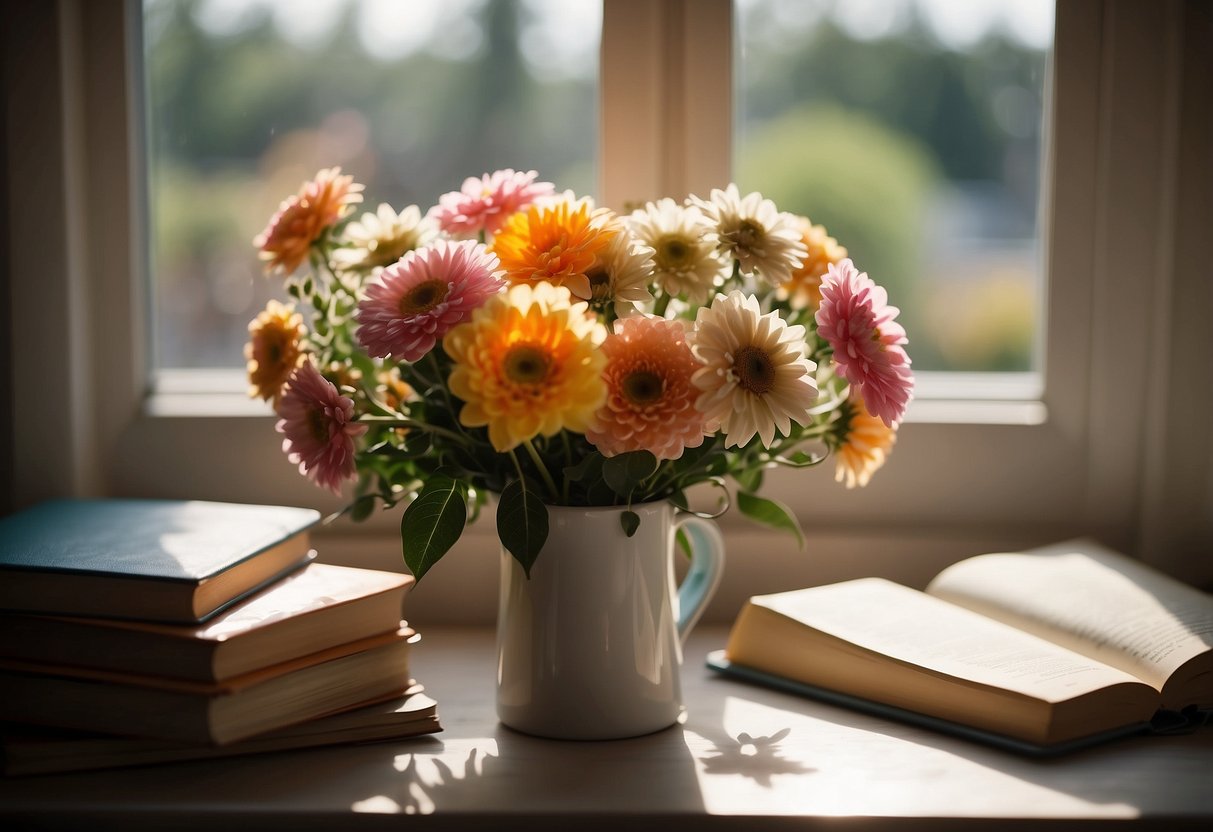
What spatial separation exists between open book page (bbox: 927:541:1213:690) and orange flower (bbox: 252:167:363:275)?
0.58 m

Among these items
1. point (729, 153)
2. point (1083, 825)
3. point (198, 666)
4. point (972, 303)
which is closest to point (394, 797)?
point (198, 666)

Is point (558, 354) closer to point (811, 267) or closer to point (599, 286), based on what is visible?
point (599, 286)

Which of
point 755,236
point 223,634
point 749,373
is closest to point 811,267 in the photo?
point 755,236

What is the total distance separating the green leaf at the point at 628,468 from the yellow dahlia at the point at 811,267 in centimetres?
21

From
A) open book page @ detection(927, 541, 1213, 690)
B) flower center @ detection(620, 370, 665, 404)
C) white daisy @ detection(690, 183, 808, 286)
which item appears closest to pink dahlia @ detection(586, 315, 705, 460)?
flower center @ detection(620, 370, 665, 404)

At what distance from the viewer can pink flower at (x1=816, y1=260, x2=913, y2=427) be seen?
68cm

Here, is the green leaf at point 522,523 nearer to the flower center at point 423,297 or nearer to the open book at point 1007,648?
the flower center at point 423,297

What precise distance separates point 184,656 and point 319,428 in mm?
161

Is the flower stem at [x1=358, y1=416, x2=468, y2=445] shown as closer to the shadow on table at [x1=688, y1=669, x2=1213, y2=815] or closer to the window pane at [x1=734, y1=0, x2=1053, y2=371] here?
the shadow on table at [x1=688, y1=669, x2=1213, y2=815]

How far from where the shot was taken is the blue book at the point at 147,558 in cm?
70

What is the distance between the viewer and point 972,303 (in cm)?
113

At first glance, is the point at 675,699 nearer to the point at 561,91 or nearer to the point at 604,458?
the point at 604,458

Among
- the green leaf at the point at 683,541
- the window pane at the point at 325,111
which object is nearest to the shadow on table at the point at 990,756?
the green leaf at the point at 683,541

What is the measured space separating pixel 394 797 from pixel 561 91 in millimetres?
706
